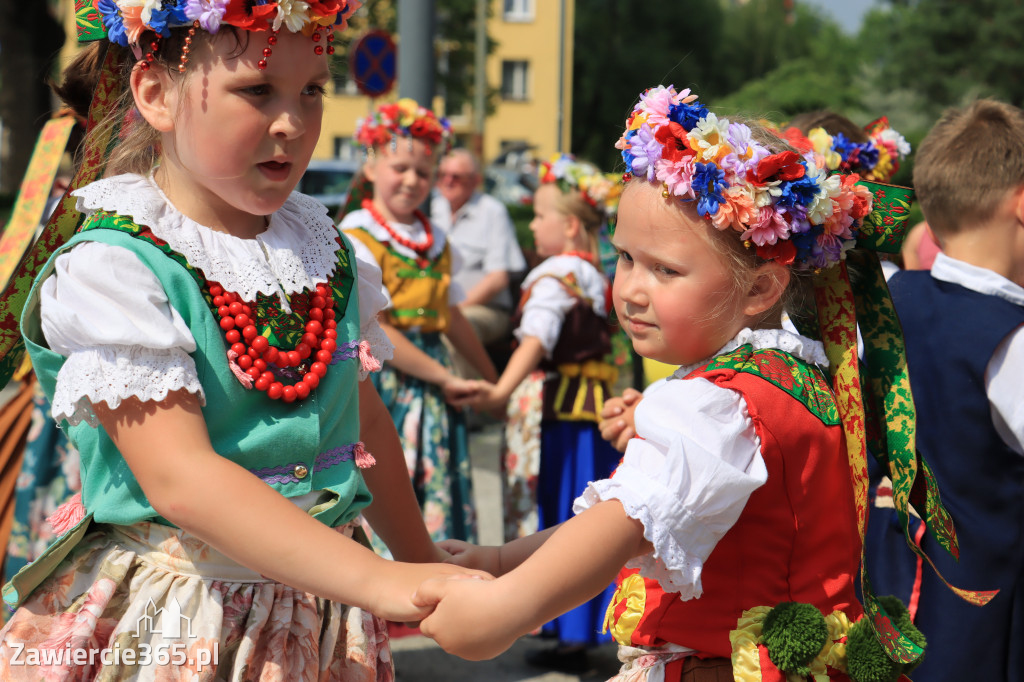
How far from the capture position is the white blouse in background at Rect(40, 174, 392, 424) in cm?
144

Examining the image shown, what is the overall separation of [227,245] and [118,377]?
317 millimetres

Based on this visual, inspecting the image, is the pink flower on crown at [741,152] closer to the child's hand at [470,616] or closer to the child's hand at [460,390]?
the child's hand at [470,616]

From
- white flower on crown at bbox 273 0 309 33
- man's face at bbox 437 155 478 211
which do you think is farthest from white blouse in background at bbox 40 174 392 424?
man's face at bbox 437 155 478 211

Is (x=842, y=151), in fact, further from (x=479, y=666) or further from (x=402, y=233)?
(x=479, y=666)

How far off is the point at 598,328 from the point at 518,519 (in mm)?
948

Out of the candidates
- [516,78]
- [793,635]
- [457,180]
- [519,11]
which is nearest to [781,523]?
[793,635]

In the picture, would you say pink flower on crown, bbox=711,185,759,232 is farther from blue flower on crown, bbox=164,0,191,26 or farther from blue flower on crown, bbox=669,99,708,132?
blue flower on crown, bbox=164,0,191,26

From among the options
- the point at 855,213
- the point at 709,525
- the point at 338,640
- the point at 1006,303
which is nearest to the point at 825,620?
the point at 709,525

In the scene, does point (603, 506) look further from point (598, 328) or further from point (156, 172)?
point (598, 328)

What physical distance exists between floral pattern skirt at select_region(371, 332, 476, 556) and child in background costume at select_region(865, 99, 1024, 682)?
201 cm

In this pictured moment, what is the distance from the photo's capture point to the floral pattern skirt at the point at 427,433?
13.7 feet

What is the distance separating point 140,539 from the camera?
5.25ft

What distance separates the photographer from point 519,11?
3650 centimetres

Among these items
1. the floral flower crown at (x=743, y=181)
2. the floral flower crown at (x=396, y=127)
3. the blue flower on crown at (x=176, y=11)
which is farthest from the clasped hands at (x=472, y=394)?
the blue flower on crown at (x=176, y=11)
